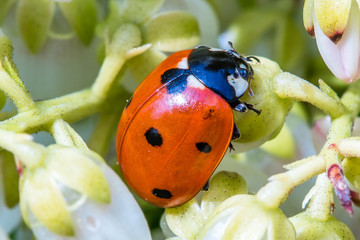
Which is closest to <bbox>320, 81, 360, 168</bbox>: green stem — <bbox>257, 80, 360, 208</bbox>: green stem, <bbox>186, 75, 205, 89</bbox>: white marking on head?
<bbox>257, 80, 360, 208</bbox>: green stem

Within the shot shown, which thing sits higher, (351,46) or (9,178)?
(351,46)

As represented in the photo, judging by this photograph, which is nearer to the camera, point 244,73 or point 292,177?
point 292,177

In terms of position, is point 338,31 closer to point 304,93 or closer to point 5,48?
point 304,93

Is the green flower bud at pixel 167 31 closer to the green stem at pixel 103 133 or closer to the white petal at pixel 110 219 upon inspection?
the green stem at pixel 103 133

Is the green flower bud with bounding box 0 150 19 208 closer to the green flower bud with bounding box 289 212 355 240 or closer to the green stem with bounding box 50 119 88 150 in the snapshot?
the green stem with bounding box 50 119 88 150

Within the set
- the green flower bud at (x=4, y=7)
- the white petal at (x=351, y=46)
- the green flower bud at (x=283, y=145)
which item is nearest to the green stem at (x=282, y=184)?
the white petal at (x=351, y=46)

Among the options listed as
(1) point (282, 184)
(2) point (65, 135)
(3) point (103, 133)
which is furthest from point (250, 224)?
(3) point (103, 133)
